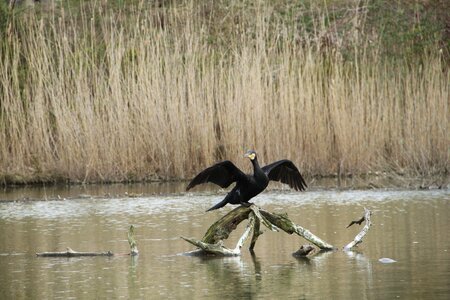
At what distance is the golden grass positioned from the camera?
1530cm

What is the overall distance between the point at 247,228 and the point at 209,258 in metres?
0.43

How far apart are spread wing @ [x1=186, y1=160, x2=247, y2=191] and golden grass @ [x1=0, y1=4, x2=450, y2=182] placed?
5955mm

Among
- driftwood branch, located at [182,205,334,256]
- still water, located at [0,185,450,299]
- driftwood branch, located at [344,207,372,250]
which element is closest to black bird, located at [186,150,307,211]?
driftwood branch, located at [182,205,334,256]

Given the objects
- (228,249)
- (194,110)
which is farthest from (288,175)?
(194,110)

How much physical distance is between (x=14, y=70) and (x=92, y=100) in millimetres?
1181

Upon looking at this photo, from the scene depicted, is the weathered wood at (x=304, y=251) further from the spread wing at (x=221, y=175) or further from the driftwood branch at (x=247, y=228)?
the spread wing at (x=221, y=175)

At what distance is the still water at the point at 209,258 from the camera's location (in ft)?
24.2

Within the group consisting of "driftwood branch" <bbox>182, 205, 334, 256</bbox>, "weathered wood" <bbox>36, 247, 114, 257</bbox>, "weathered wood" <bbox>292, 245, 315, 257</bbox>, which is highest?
"driftwood branch" <bbox>182, 205, 334, 256</bbox>

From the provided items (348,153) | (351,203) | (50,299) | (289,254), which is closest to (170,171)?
(348,153)

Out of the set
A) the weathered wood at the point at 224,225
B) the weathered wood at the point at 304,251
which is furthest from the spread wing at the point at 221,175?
the weathered wood at the point at 304,251

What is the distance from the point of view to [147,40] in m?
15.3

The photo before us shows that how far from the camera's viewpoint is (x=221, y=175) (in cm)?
927

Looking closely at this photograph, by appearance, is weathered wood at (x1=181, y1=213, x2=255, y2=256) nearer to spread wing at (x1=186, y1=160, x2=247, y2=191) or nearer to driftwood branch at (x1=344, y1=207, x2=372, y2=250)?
spread wing at (x1=186, y1=160, x2=247, y2=191)

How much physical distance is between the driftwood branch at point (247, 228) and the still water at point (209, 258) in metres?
0.12
